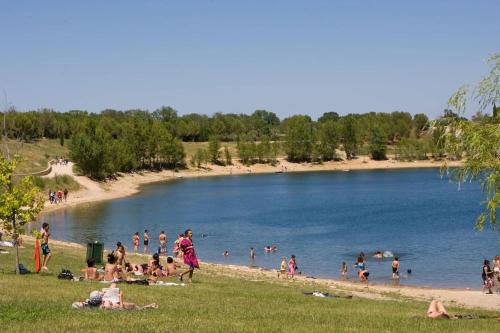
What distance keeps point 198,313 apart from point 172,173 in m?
144

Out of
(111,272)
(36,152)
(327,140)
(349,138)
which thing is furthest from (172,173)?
(111,272)

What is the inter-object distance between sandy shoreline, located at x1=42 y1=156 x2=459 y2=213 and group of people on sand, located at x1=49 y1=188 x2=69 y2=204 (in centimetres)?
79

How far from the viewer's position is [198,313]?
16.3 metres

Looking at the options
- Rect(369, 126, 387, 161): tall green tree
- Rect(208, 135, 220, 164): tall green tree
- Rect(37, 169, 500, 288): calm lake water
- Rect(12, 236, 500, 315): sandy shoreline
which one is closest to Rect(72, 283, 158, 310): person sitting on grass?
Rect(12, 236, 500, 315): sandy shoreline

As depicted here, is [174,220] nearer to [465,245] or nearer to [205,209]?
[205,209]

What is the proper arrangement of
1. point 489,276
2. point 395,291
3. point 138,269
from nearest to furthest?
point 138,269, point 489,276, point 395,291

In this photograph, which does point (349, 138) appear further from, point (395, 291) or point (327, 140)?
point (395, 291)

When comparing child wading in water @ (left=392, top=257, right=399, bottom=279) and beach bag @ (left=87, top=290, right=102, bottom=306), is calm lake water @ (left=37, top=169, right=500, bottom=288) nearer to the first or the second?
child wading in water @ (left=392, top=257, right=399, bottom=279)

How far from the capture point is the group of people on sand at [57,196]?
85.9m

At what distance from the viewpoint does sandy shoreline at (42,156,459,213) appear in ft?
325

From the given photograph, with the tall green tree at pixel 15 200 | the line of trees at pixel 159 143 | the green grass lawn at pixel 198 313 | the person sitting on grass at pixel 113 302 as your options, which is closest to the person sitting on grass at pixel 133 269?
the green grass lawn at pixel 198 313

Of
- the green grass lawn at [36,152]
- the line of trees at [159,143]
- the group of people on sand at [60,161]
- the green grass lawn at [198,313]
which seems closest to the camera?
the green grass lawn at [198,313]

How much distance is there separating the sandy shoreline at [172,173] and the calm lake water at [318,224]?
14.9ft

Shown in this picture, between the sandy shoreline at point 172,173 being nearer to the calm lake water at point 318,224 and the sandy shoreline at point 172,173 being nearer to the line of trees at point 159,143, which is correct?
the line of trees at point 159,143
